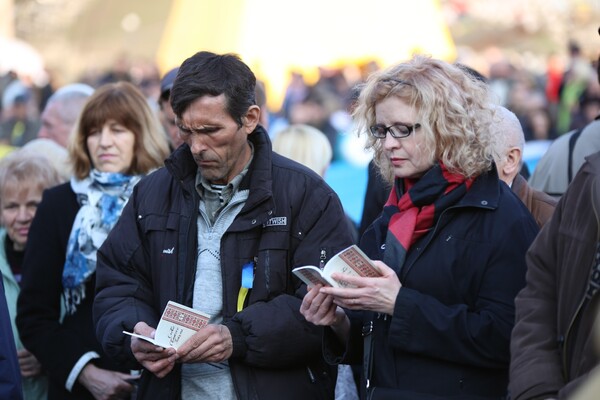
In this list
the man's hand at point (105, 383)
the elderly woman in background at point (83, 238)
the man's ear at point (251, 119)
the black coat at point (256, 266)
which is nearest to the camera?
the black coat at point (256, 266)

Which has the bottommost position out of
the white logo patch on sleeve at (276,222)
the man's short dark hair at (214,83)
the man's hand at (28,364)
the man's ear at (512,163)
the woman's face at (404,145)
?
the man's hand at (28,364)

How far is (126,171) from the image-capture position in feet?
19.2

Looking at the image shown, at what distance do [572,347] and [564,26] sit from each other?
114 feet

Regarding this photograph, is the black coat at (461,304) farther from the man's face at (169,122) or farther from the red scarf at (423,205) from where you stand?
the man's face at (169,122)

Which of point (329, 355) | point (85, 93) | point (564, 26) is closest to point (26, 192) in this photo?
point (85, 93)

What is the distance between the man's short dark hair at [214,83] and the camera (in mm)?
4332

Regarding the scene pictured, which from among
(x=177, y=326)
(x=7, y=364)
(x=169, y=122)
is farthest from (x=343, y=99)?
(x=7, y=364)

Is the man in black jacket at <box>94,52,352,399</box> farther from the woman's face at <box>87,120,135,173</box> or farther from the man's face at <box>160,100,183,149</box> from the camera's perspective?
the man's face at <box>160,100,183,149</box>

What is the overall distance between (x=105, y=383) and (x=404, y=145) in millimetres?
2178

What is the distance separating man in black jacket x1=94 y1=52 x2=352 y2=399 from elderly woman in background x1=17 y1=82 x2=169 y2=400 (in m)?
0.95

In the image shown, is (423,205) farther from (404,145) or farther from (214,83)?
(214,83)

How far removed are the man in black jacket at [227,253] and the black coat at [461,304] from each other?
499 millimetres

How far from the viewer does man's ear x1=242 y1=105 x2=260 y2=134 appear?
447 centimetres

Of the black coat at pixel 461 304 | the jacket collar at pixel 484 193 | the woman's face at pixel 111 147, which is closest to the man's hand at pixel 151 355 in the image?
the black coat at pixel 461 304
